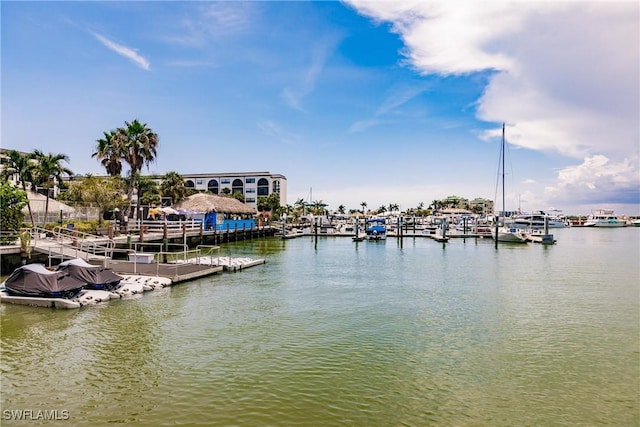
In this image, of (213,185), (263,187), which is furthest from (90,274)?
(213,185)

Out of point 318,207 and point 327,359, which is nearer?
point 327,359

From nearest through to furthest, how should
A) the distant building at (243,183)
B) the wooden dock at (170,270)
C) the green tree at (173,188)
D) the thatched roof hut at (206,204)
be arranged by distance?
the wooden dock at (170,270) < the thatched roof hut at (206,204) < the green tree at (173,188) < the distant building at (243,183)

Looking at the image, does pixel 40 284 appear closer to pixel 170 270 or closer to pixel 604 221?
pixel 170 270

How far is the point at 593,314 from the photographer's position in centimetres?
2052

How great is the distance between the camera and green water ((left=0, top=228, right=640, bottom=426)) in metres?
10.1

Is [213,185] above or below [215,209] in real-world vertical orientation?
above

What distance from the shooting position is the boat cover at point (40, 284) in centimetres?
Result: 1902

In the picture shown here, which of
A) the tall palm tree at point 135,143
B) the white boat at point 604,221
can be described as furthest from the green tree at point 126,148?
the white boat at point 604,221

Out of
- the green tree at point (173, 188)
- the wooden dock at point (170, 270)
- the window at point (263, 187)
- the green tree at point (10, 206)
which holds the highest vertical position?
the window at point (263, 187)

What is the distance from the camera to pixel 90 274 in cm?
2092

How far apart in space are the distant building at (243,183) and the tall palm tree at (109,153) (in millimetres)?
77902

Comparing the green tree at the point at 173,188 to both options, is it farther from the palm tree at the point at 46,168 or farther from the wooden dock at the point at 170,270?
the wooden dock at the point at 170,270

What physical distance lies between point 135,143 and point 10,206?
17371 millimetres

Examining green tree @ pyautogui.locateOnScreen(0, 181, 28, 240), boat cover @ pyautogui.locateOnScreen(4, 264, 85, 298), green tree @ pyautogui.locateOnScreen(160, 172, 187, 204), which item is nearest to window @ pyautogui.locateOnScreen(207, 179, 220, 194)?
green tree @ pyautogui.locateOnScreen(160, 172, 187, 204)
